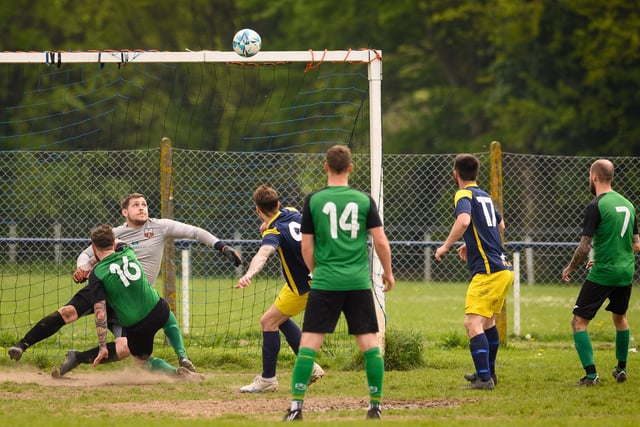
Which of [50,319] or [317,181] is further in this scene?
[317,181]

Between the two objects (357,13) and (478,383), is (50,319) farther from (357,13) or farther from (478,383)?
(357,13)

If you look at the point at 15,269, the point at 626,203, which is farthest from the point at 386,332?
the point at 15,269

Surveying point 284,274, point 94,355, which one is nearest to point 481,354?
point 284,274

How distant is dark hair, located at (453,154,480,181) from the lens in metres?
8.41

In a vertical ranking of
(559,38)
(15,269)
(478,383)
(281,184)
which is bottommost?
(478,383)

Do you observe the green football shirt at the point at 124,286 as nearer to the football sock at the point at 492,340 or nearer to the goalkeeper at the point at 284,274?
the goalkeeper at the point at 284,274

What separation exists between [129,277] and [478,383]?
10.1 ft

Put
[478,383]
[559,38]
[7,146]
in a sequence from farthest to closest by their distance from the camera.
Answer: [559,38] < [7,146] < [478,383]

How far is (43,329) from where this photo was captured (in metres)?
9.12

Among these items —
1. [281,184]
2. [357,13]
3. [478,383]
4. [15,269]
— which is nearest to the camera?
[478,383]

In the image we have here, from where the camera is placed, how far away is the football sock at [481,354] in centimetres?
828

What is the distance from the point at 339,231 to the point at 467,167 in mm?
2022

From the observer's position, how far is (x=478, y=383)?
841cm

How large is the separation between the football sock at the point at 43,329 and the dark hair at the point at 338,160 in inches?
140
